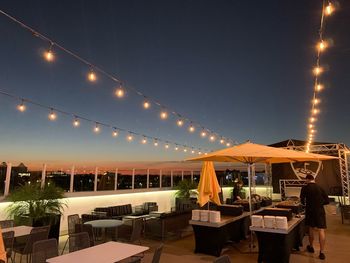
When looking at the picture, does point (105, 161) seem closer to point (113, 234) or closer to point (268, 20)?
point (113, 234)

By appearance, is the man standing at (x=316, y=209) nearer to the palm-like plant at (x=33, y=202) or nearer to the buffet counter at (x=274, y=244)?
the buffet counter at (x=274, y=244)

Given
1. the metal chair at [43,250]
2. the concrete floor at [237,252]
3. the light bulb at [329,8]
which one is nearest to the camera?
the metal chair at [43,250]

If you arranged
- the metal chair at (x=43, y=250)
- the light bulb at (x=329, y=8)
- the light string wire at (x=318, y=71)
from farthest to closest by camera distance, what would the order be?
the light string wire at (x=318, y=71)
the light bulb at (x=329, y=8)
the metal chair at (x=43, y=250)

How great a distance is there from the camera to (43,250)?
381 centimetres

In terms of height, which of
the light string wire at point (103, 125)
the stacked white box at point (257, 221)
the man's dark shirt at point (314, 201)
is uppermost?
the light string wire at point (103, 125)

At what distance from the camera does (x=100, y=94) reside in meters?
10.3

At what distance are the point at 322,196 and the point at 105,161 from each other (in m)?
11.1

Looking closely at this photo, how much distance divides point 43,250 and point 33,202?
3401mm

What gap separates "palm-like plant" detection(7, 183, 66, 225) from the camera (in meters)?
6.73

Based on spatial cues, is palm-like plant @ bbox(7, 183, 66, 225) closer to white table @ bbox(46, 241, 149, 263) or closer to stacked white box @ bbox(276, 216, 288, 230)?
white table @ bbox(46, 241, 149, 263)

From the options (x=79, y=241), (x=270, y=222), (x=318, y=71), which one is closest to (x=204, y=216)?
(x=270, y=222)

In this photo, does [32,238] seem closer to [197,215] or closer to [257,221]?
[197,215]

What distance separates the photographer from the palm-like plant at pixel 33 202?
6727 millimetres

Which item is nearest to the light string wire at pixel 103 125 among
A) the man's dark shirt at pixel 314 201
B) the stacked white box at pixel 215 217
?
the stacked white box at pixel 215 217
